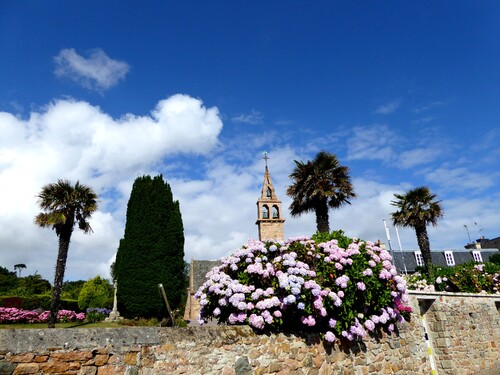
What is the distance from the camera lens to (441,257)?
43469 mm

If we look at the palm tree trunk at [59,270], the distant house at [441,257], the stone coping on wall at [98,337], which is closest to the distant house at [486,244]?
the distant house at [441,257]

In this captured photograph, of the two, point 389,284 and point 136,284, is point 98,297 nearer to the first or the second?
point 136,284

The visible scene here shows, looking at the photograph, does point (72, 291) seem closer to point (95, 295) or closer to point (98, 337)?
point (95, 295)

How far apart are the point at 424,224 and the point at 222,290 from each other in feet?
63.7

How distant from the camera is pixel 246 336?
5.42 metres

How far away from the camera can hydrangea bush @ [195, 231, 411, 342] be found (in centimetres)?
604

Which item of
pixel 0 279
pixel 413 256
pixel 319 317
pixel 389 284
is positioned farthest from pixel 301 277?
pixel 0 279

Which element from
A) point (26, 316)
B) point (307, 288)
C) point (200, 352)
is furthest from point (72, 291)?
point (200, 352)

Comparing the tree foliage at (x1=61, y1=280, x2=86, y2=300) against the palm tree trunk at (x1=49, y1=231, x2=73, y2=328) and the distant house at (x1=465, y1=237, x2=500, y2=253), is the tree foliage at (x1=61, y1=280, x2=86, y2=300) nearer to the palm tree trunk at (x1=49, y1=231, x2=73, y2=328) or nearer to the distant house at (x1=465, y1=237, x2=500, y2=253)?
the palm tree trunk at (x1=49, y1=231, x2=73, y2=328)

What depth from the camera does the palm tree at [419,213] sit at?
2153 centimetres

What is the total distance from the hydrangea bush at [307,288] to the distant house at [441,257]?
36332 mm

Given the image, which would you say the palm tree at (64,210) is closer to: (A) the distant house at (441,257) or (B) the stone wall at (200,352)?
(B) the stone wall at (200,352)

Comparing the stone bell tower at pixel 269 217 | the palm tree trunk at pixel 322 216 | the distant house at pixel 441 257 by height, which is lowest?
the distant house at pixel 441 257

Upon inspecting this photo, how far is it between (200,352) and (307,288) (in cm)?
236
